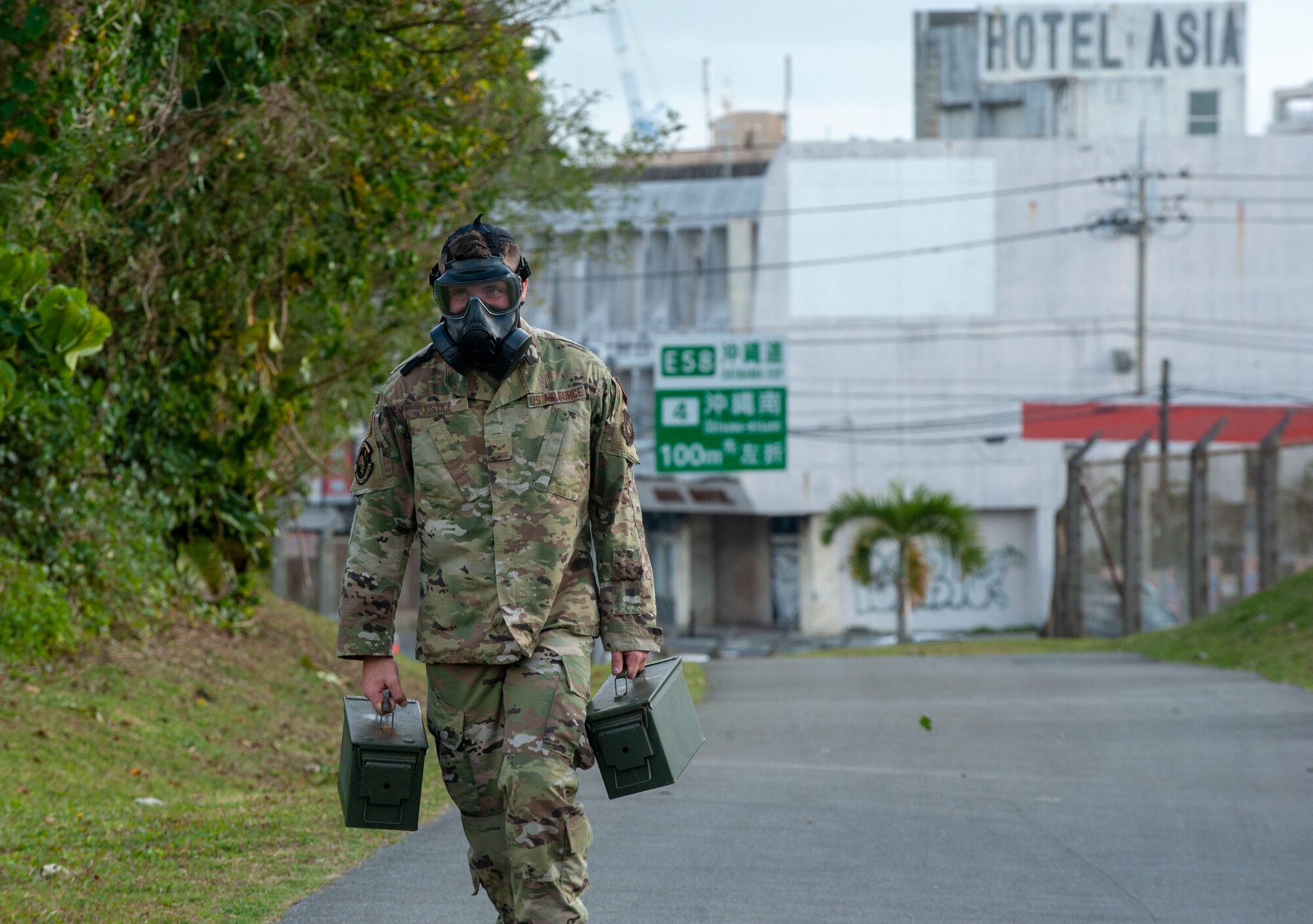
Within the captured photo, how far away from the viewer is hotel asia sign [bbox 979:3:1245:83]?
50.4m

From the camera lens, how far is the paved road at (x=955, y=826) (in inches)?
210

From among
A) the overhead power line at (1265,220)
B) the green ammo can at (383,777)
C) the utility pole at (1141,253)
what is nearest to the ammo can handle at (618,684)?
the green ammo can at (383,777)

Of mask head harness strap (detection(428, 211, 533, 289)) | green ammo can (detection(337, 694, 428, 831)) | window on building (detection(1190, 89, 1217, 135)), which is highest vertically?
window on building (detection(1190, 89, 1217, 135))

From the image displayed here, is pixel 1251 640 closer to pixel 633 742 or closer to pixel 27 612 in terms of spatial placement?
pixel 27 612

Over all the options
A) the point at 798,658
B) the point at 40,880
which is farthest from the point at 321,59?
the point at 798,658

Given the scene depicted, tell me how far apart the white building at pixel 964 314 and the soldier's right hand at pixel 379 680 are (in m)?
40.4

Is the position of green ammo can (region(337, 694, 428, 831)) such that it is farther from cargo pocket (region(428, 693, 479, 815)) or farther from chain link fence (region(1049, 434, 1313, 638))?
chain link fence (region(1049, 434, 1313, 638))

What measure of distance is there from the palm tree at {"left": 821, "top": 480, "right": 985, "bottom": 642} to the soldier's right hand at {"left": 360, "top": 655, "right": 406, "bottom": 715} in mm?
22943

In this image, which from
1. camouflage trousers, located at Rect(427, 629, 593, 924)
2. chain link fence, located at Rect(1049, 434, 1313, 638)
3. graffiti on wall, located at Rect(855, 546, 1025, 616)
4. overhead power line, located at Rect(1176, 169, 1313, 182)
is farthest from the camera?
overhead power line, located at Rect(1176, 169, 1313, 182)

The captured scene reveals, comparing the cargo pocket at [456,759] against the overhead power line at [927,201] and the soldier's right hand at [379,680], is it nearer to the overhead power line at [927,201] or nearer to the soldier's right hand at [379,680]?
the soldier's right hand at [379,680]

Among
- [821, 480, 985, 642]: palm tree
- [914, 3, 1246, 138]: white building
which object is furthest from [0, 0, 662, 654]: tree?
[914, 3, 1246, 138]: white building

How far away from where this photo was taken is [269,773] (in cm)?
930

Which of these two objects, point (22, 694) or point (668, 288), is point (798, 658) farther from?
point (668, 288)

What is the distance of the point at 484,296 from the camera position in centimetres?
414
